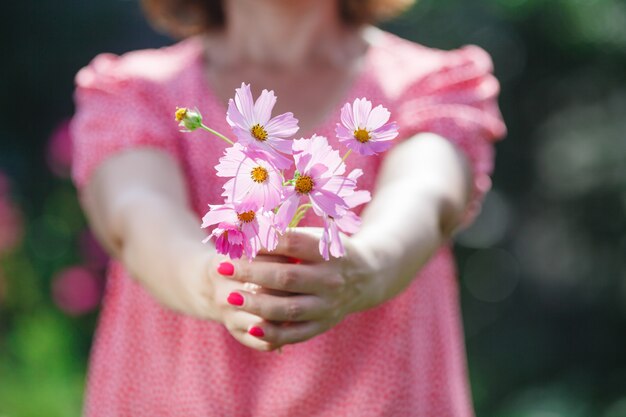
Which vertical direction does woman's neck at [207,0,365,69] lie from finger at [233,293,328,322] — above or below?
above

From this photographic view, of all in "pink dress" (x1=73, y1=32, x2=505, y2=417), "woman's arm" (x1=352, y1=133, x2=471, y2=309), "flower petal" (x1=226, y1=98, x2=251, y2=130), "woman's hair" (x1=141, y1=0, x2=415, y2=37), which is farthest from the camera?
"woman's hair" (x1=141, y1=0, x2=415, y2=37)

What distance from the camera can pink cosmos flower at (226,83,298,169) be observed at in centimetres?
83

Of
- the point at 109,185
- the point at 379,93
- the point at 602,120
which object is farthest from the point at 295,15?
the point at 602,120

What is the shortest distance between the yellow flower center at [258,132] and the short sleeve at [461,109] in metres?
0.53

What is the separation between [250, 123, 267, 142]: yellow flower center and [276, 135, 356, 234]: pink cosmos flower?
25 mm

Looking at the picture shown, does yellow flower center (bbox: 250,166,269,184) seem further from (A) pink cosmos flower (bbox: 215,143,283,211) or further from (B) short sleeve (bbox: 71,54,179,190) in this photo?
(B) short sleeve (bbox: 71,54,179,190)

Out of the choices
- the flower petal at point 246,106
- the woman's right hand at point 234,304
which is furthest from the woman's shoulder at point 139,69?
the flower petal at point 246,106

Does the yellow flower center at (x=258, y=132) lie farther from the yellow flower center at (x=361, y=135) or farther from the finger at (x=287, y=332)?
the finger at (x=287, y=332)

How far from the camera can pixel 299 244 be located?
95 cm

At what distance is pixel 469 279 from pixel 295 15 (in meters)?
1.88

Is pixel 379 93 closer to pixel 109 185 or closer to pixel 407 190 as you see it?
pixel 407 190

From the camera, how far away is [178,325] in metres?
1.36

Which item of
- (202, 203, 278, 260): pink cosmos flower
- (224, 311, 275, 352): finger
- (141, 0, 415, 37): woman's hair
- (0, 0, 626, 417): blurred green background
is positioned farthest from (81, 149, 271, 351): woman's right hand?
(0, 0, 626, 417): blurred green background

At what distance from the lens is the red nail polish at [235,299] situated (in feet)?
3.14
